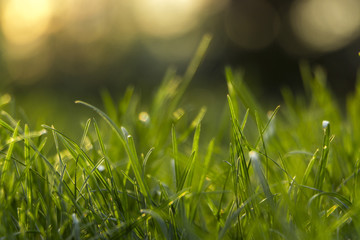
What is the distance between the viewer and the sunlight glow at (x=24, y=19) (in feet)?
16.4

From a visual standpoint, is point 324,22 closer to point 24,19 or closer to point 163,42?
point 163,42

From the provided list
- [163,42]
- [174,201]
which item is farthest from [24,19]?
[174,201]

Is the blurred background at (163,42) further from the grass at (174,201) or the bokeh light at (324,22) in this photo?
the grass at (174,201)

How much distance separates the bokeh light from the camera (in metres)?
4.62

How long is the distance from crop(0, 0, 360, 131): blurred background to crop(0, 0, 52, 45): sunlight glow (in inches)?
0.5

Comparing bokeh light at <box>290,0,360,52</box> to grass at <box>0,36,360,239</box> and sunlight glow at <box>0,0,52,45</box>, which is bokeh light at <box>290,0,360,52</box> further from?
grass at <box>0,36,360,239</box>

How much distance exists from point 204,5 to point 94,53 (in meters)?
1.73

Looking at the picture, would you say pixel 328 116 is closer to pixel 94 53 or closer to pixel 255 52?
pixel 255 52

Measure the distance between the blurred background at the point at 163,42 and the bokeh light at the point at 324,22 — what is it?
0.01 meters

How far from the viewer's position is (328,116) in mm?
964

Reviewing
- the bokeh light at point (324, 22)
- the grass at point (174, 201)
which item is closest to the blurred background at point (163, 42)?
the bokeh light at point (324, 22)

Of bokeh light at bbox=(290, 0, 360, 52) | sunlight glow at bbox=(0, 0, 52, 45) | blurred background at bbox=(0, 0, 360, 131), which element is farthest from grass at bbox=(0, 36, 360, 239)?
sunlight glow at bbox=(0, 0, 52, 45)

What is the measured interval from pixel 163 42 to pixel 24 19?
232 cm

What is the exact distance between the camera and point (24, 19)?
5.27 metres
